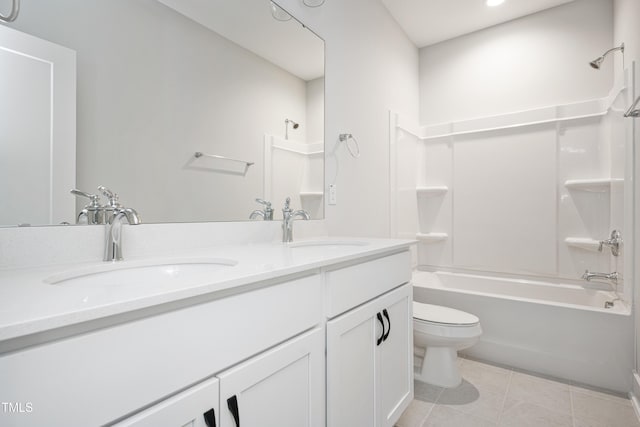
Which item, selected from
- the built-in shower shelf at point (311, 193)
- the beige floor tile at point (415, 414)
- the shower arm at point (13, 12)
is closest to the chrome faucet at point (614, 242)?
the beige floor tile at point (415, 414)

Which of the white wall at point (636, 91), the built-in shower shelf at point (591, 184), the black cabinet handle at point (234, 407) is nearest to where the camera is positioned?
the black cabinet handle at point (234, 407)

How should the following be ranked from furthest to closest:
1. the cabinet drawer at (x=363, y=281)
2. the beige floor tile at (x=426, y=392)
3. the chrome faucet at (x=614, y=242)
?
the chrome faucet at (x=614, y=242) → the beige floor tile at (x=426, y=392) → the cabinet drawer at (x=363, y=281)

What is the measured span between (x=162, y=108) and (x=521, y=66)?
2866 millimetres

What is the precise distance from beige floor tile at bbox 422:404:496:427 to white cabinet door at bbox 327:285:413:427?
226 millimetres

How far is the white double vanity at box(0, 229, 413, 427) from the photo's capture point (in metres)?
0.45

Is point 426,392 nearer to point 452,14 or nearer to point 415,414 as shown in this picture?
point 415,414

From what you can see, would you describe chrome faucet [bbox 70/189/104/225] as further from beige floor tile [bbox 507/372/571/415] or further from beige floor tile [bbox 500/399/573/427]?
beige floor tile [bbox 507/372/571/415]

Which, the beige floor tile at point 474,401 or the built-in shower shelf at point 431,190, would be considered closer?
the beige floor tile at point 474,401

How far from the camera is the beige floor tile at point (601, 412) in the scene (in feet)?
5.16

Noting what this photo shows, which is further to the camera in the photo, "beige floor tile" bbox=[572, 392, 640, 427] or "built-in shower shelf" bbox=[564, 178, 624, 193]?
"built-in shower shelf" bbox=[564, 178, 624, 193]

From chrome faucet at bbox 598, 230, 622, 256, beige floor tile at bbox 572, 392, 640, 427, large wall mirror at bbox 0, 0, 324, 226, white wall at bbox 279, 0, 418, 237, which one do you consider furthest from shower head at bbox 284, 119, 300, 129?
chrome faucet at bbox 598, 230, 622, 256

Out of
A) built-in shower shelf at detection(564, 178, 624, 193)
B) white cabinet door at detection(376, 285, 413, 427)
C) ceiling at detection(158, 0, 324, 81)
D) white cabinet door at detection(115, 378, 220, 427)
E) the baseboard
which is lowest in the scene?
the baseboard

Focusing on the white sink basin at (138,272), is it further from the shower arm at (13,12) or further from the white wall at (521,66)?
the white wall at (521,66)

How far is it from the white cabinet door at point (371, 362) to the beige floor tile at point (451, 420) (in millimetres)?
226
